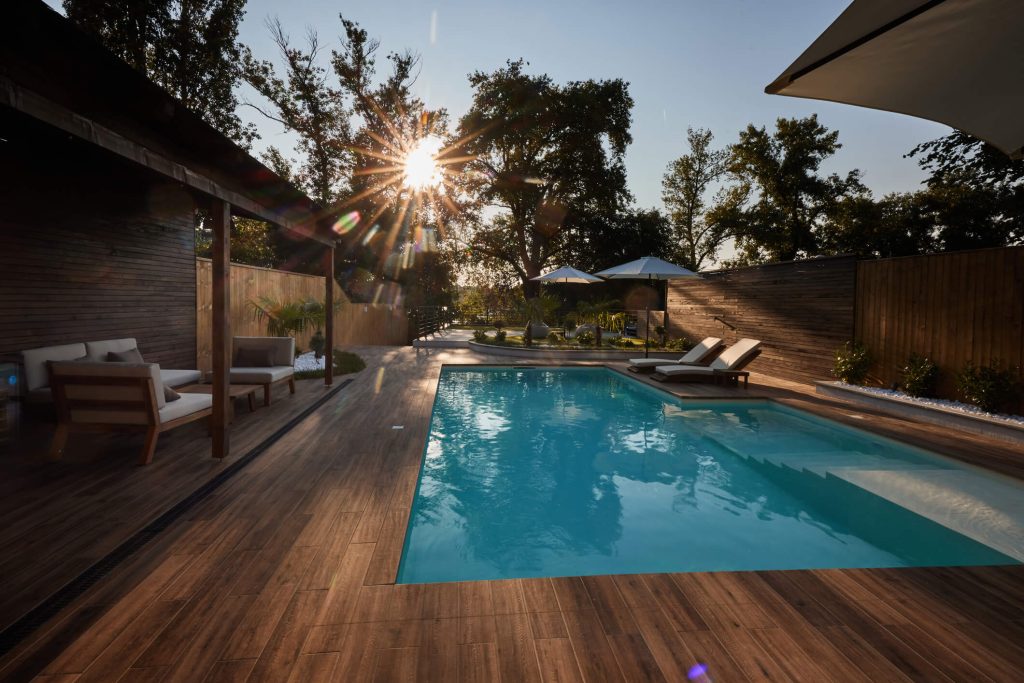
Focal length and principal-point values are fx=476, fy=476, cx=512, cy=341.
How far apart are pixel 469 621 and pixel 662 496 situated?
2716 mm

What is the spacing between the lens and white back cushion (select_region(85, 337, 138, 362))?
550 centimetres

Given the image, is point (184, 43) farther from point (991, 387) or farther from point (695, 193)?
point (695, 193)

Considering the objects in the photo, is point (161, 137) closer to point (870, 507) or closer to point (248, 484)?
point (248, 484)

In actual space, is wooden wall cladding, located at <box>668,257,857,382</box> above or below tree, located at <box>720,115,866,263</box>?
below

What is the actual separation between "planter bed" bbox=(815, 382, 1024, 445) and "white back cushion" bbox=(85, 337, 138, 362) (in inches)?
397

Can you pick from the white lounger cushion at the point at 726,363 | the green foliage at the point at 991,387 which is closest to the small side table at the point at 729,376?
the white lounger cushion at the point at 726,363

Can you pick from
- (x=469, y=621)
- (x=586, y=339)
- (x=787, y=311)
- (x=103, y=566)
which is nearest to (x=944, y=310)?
(x=787, y=311)

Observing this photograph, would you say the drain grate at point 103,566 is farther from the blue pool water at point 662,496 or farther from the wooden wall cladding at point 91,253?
the wooden wall cladding at point 91,253

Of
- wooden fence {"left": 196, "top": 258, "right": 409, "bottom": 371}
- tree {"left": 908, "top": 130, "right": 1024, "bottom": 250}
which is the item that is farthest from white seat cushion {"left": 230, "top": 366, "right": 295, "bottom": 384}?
tree {"left": 908, "top": 130, "right": 1024, "bottom": 250}

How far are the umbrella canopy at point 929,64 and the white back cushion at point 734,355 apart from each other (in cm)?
573

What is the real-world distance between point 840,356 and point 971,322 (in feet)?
6.36

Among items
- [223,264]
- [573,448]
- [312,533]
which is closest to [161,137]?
[223,264]

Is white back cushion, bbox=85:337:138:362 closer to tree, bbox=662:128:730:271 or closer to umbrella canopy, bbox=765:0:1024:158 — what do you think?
umbrella canopy, bbox=765:0:1024:158

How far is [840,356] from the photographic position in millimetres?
8078
